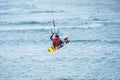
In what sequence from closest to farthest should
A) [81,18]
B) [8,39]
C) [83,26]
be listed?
[8,39]
[83,26]
[81,18]

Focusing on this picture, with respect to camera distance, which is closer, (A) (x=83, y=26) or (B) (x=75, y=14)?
(A) (x=83, y=26)

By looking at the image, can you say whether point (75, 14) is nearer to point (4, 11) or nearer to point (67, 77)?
point (4, 11)

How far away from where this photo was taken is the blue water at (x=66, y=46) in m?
22.5

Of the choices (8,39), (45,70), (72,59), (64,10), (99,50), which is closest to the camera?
(45,70)

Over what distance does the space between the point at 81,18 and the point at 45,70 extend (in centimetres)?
1846

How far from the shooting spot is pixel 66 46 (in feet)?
92.7

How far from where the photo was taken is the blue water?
2252cm

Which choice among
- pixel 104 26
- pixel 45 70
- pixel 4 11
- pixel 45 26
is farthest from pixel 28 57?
pixel 4 11

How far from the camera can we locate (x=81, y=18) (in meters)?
39.0

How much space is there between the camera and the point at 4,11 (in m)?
45.6

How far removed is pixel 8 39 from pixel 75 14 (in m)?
15.2

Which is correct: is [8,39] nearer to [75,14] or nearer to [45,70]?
[45,70]

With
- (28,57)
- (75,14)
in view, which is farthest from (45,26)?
(28,57)

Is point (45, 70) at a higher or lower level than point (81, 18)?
lower
